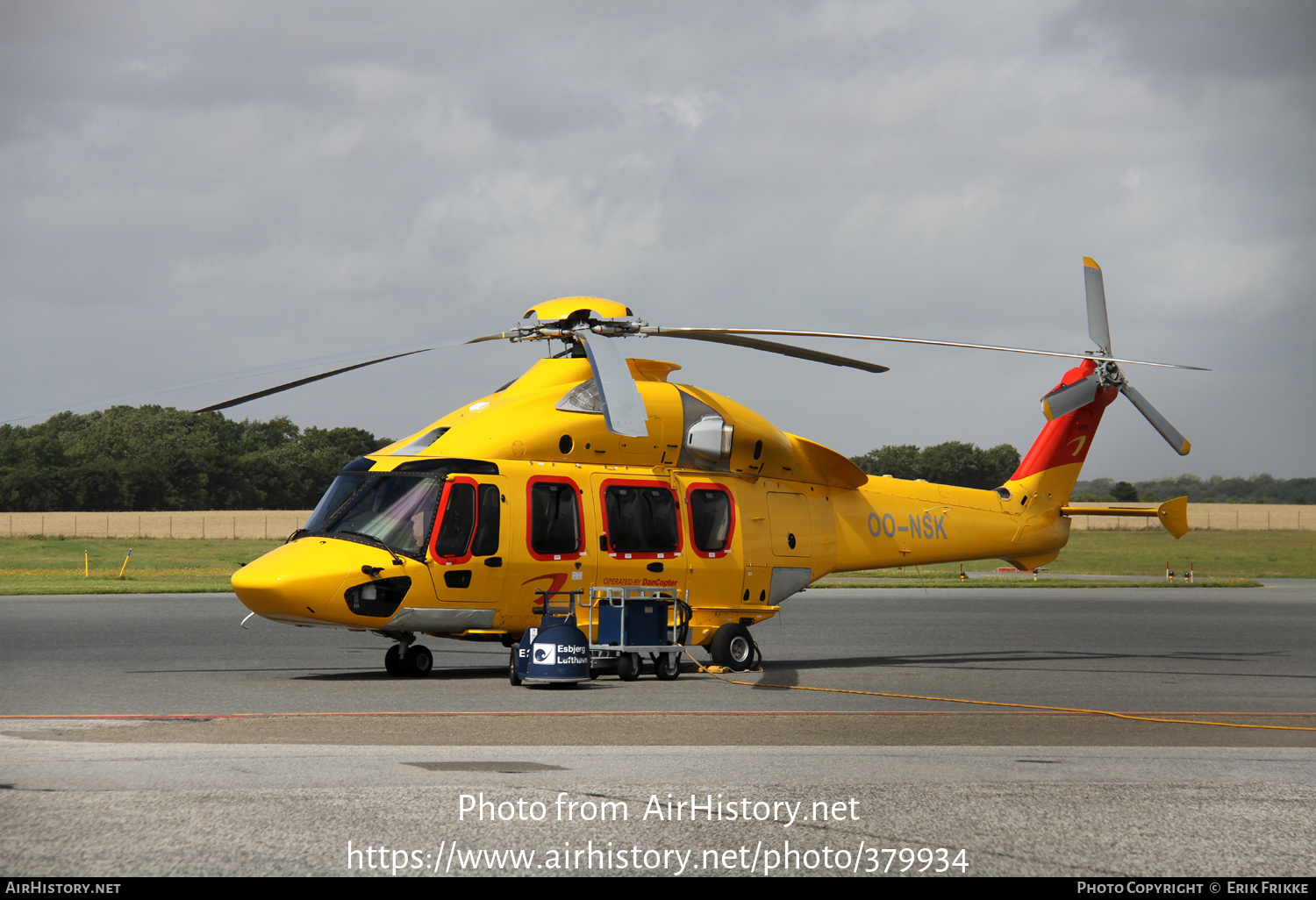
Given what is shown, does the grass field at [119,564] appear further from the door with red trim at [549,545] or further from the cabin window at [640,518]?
the cabin window at [640,518]

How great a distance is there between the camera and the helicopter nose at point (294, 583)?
12.8 metres

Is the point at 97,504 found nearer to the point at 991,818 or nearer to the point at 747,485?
the point at 747,485

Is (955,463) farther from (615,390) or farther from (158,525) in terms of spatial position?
(615,390)

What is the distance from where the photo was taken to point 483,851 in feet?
17.7

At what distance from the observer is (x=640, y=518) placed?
A: 49.5ft

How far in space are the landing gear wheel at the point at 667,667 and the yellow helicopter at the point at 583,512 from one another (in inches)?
1.1

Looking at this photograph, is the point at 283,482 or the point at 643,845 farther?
the point at 283,482

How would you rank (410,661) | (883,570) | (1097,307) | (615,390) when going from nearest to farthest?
(615,390)
(410,661)
(1097,307)
(883,570)

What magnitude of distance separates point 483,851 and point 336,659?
12.0 m

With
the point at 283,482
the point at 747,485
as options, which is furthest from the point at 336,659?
the point at 283,482

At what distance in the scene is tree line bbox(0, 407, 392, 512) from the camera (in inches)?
3381

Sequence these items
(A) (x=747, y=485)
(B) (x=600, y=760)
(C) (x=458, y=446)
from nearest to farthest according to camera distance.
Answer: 1. (B) (x=600, y=760)
2. (C) (x=458, y=446)
3. (A) (x=747, y=485)

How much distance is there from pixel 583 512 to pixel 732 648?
2.92m

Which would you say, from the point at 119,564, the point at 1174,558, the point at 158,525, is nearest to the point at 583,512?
the point at 119,564
